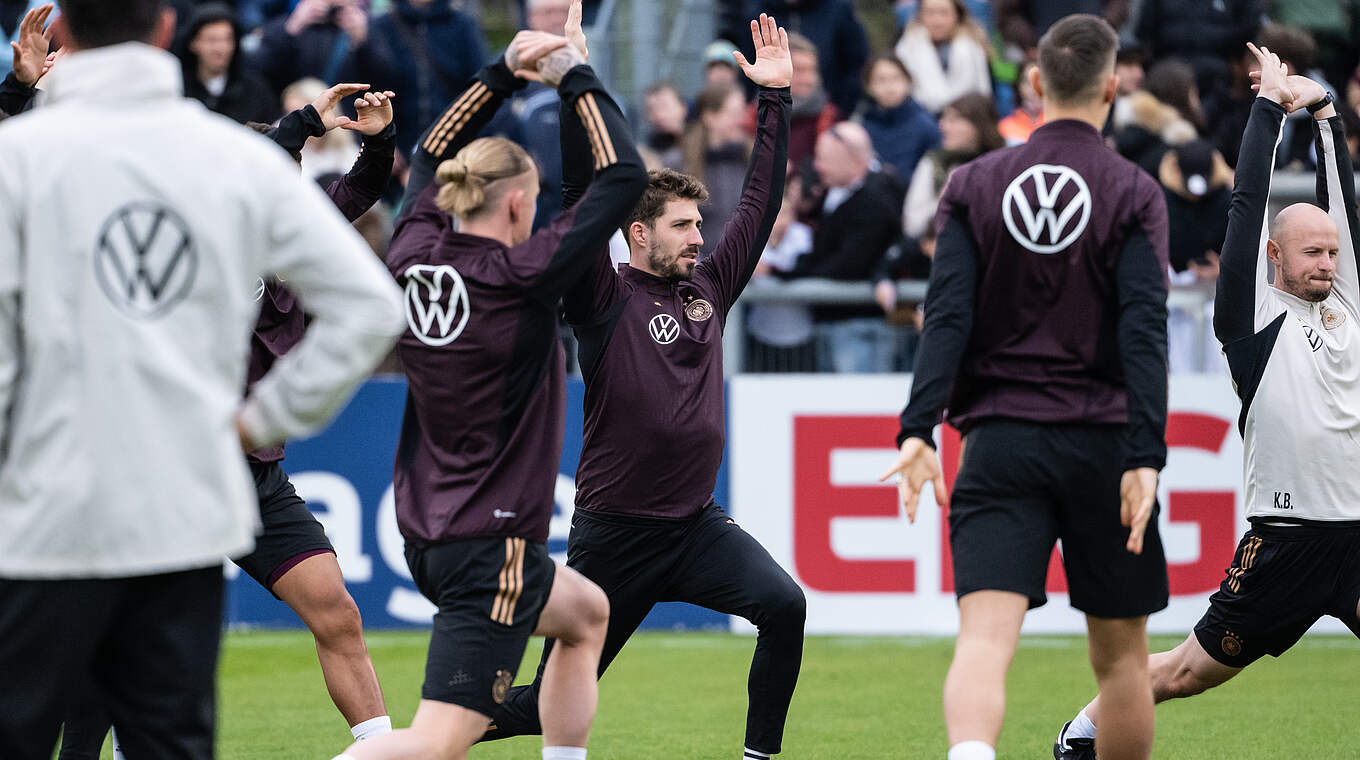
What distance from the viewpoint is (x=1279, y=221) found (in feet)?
19.8

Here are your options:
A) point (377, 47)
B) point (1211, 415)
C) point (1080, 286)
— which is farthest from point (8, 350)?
point (377, 47)

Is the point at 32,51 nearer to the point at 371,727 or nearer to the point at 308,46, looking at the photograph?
the point at 371,727

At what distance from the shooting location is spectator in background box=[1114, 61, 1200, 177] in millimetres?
10953

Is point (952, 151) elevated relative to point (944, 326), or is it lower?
lower

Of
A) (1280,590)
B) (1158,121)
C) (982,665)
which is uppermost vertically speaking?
(1158,121)

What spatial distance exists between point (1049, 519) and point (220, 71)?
8.51 m

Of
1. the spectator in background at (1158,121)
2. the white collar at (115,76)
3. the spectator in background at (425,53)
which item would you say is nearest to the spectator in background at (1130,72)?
the spectator in background at (1158,121)

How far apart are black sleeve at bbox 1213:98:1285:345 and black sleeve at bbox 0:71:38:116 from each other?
14.4ft

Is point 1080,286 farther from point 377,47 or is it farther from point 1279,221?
point 377,47

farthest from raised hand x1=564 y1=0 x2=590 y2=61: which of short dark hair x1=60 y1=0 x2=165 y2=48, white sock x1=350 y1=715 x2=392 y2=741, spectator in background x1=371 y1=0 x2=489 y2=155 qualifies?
spectator in background x1=371 y1=0 x2=489 y2=155

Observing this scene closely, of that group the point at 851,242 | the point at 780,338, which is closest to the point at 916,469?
the point at 780,338

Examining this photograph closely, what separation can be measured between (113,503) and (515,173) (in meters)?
1.68

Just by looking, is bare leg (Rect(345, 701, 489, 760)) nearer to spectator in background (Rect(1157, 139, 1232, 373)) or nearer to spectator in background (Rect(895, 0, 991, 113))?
spectator in background (Rect(1157, 139, 1232, 373))

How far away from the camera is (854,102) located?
44.0 feet
